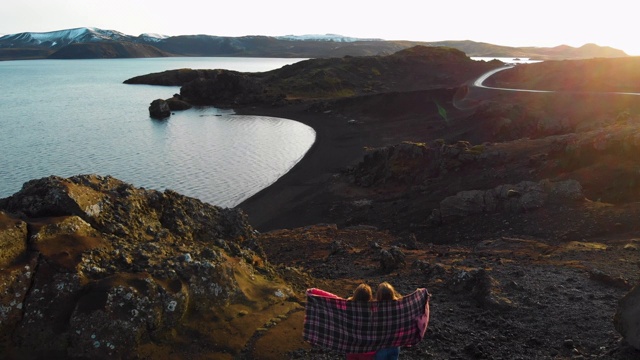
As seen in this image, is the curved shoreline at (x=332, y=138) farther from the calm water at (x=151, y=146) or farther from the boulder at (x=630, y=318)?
the boulder at (x=630, y=318)

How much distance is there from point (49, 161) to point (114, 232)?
53.9 meters

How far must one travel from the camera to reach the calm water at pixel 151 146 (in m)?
51.4

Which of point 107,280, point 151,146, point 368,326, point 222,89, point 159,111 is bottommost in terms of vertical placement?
point 151,146

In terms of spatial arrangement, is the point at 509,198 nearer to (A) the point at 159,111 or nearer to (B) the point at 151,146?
(B) the point at 151,146

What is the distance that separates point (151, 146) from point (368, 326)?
66.5m

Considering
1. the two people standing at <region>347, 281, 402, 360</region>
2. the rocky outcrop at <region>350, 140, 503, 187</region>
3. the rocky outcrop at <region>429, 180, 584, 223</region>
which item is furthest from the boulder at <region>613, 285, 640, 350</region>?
the rocky outcrop at <region>350, 140, 503, 187</region>

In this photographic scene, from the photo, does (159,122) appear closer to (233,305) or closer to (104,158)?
(104,158)

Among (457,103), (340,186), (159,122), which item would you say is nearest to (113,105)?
(159,122)

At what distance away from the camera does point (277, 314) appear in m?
12.7

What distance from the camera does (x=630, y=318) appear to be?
10.3 meters

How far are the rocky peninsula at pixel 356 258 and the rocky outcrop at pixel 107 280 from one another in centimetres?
4

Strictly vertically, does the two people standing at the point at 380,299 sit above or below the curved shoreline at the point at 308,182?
above

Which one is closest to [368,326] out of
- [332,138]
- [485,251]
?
[485,251]

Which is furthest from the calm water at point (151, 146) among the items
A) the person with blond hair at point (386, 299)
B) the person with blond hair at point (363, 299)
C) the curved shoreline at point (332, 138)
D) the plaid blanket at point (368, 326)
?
the person with blond hair at point (386, 299)
